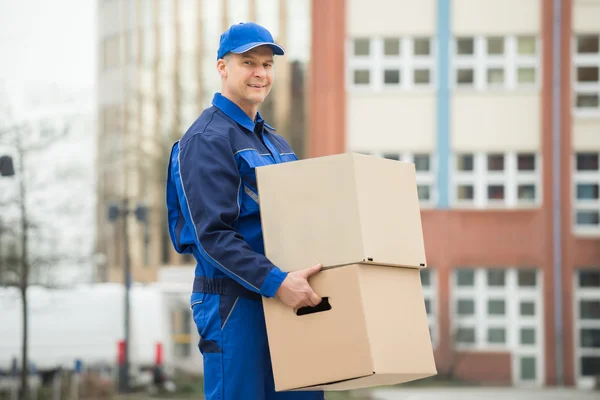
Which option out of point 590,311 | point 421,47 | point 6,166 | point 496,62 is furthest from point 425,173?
point 6,166

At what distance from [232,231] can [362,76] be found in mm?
32219

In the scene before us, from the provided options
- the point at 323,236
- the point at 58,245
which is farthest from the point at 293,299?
the point at 58,245

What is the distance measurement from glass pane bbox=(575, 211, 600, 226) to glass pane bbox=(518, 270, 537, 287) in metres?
1.91

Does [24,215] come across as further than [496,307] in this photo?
No

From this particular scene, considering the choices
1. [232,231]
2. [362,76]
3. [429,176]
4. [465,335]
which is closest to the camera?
[232,231]

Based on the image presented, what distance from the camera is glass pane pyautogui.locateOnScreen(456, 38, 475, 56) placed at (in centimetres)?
3556

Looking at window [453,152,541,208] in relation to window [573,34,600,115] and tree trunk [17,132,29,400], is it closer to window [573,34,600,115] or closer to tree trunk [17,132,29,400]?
window [573,34,600,115]

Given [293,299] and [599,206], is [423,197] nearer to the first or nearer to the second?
[599,206]

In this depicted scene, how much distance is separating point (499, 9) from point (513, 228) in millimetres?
6330

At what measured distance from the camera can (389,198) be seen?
4.08 meters

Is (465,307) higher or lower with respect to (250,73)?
lower

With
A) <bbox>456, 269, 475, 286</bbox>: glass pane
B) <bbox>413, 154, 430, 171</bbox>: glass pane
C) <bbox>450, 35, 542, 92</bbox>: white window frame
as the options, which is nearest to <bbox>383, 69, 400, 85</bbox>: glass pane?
<bbox>450, 35, 542, 92</bbox>: white window frame

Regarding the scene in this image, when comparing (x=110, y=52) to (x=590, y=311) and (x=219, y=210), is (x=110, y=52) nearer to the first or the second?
(x=590, y=311)

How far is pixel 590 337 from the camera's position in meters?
34.0
